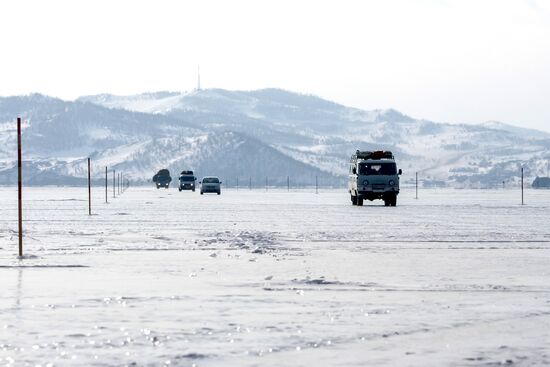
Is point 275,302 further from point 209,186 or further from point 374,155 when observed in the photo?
point 209,186

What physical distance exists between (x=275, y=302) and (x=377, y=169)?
46.0 metres

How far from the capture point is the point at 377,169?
5909 centimetres

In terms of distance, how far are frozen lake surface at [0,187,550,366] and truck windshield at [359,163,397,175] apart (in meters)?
32.2

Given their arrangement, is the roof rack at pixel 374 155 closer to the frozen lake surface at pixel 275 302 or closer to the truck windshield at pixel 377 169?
the truck windshield at pixel 377 169

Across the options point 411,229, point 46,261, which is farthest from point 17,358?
point 411,229

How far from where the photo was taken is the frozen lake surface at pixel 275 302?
9586 millimetres

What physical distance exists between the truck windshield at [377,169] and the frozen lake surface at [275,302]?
3222 centimetres

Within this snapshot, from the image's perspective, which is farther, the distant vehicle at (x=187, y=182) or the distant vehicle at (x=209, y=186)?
the distant vehicle at (x=187, y=182)

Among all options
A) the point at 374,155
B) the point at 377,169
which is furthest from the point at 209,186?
the point at 377,169

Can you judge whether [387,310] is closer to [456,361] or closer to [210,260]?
[456,361]

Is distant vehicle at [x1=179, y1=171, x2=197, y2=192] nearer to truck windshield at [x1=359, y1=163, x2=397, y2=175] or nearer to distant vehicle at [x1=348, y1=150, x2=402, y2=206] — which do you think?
distant vehicle at [x1=348, y1=150, x2=402, y2=206]

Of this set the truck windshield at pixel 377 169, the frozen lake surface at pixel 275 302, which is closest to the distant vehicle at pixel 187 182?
the truck windshield at pixel 377 169

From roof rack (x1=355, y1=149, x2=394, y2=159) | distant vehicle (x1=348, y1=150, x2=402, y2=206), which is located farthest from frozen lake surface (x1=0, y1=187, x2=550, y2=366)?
roof rack (x1=355, y1=149, x2=394, y2=159)

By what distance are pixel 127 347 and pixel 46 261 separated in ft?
34.5
